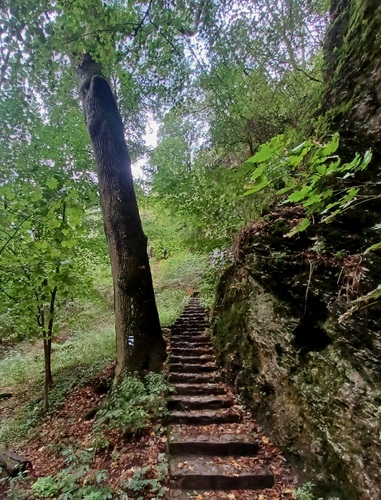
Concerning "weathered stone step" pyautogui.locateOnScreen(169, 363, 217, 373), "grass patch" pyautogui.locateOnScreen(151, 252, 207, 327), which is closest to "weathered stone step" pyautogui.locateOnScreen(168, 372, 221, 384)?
"weathered stone step" pyautogui.locateOnScreen(169, 363, 217, 373)

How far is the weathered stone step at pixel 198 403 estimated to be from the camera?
3.81 meters

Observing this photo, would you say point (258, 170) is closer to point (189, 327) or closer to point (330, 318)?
point (330, 318)

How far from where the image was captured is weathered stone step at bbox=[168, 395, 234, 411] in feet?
12.5

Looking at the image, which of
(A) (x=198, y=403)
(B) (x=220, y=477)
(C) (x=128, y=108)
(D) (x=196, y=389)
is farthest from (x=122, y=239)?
(C) (x=128, y=108)

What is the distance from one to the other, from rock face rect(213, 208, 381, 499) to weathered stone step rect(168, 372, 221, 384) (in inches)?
15.9

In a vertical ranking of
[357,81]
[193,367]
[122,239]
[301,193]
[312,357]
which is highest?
[357,81]

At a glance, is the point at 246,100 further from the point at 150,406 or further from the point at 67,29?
the point at 150,406

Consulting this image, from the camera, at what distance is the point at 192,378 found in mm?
4492

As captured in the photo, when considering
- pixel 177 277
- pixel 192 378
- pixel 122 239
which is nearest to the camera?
pixel 192 378

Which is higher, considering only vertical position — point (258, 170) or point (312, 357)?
point (258, 170)

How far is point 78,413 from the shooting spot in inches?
176

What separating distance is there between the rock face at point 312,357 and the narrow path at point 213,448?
26 cm

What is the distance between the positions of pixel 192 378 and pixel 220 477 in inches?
71.0

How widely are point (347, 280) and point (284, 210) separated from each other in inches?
57.0
